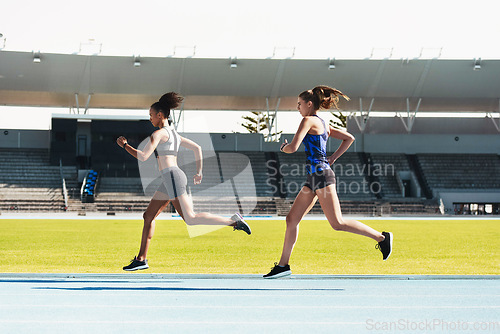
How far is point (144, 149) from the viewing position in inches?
244

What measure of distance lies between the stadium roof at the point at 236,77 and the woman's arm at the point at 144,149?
3619 centimetres

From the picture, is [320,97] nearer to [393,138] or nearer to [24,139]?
[393,138]

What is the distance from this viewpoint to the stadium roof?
42.2m

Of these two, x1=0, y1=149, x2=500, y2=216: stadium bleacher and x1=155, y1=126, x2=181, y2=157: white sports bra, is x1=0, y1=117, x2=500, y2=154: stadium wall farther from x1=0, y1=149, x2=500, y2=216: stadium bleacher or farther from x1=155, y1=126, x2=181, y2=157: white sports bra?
x1=155, y1=126, x2=181, y2=157: white sports bra

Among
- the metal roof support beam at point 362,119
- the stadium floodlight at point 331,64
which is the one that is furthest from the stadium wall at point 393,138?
the stadium floodlight at point 331,64

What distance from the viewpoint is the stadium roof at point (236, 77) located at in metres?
42.2

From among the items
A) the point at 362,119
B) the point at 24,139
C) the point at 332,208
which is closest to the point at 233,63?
the point at 362,119

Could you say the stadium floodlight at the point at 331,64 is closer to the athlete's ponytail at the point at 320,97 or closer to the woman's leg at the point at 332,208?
the athlete's ponytail at the point at 320,97

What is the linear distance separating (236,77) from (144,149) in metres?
38.1

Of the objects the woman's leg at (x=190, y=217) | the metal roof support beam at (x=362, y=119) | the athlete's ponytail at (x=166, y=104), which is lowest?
the woman's leg at (x=190, y=217)

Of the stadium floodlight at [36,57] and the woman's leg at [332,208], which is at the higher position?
the stadium floodlight at [36,57]

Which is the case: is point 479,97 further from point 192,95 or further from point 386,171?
point 192,95

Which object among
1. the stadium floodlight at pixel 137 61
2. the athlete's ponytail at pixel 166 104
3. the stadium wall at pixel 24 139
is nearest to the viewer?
the athlete's ponytail at pixel 166 104

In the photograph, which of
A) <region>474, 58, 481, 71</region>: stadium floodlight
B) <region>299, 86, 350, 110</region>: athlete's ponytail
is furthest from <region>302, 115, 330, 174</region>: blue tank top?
<region>474, 58, 481, 71</region>: stadium floodlight
